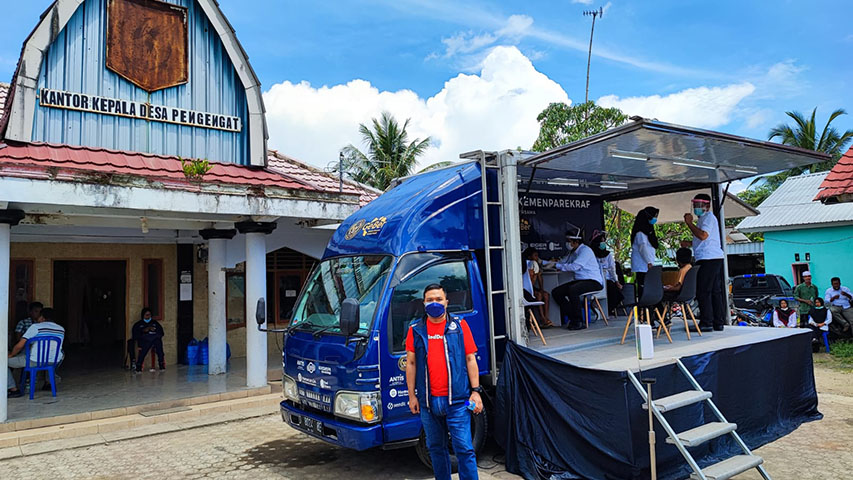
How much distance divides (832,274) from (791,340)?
1360 centimetres

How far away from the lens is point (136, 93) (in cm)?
934

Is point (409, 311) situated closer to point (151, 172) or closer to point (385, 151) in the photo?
point (151, 172)

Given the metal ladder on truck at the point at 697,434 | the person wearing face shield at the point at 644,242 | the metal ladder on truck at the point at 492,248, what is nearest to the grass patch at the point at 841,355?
the person wearing face shield at the point at 644,242

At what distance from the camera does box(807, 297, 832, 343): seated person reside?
1345cm

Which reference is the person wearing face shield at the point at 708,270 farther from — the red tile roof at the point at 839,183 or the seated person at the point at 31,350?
the seated person at the point at 31,350

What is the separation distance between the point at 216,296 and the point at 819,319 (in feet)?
41.8

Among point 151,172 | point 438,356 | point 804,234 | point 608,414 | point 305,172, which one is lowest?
point 608,414

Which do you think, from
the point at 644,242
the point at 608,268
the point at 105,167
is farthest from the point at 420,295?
the point at 608,268

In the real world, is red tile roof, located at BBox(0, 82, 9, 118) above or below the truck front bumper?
above

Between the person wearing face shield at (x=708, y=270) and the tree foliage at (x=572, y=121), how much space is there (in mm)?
9959

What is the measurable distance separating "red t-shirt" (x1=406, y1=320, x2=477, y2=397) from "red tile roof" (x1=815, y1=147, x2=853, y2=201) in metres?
7.94

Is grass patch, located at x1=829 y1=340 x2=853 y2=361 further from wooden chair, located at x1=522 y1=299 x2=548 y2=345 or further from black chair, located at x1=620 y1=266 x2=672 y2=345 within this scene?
wooden chair, located at x1=522 y1=299 x2=548 y2=345

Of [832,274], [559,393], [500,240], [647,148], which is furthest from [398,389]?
[832,274]

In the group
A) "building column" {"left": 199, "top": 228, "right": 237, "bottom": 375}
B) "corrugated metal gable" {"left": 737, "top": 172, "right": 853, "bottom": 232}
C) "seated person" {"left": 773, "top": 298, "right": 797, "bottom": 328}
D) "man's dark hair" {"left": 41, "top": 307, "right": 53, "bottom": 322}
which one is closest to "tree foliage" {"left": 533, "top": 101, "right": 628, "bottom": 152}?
Answer: "corrugated metal gable" {"left": 737, "top": 172, "right": 853, "bottom": 232}
